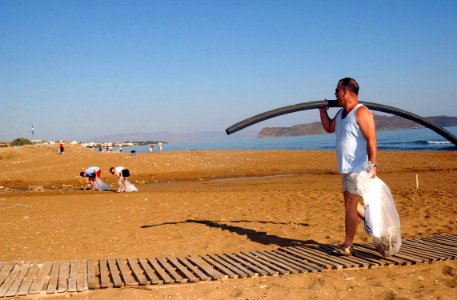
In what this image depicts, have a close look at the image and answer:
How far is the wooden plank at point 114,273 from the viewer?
5.24 meters

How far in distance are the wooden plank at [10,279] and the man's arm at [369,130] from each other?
15.3ft

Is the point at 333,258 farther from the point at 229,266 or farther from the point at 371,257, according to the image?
the point at 229,266

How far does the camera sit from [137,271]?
5754mm

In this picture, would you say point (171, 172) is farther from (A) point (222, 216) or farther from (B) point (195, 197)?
(A) point (222, 216)

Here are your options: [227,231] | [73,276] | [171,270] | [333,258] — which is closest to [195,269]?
[171,270]

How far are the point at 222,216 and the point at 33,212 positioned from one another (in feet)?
17.7

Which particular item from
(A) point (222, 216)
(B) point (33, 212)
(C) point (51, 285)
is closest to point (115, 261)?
(C) point (51, 285)

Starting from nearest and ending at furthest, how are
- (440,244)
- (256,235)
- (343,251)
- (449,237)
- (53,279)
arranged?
(53,279) < (343,251) < (440,244) < (449,237) < (256,235)

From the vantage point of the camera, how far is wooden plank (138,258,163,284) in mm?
5318

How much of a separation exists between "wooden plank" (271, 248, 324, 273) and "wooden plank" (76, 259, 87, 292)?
2.69 meters

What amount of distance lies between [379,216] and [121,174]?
1219 cm

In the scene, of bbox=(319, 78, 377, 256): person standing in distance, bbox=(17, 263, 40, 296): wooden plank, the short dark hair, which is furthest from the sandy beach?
the short dark hair

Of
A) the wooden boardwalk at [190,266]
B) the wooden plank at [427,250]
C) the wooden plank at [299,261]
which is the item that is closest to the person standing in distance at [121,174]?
the wooden boardwalk at [190,266]

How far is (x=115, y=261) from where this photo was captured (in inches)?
252
